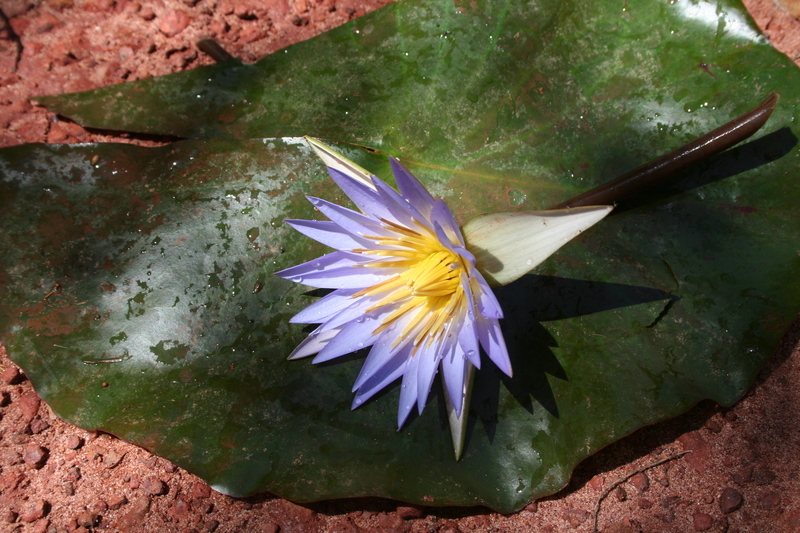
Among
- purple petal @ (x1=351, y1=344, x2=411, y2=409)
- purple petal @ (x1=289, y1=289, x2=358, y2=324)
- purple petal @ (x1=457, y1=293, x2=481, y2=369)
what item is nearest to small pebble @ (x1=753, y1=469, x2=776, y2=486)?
purple petal @ (x1=457, y1=293, x2=481, y2=369)

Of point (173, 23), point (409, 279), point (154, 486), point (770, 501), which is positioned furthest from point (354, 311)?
point (173, 23)

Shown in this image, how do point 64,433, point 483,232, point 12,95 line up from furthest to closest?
point 12,95, point 64,433, point 483,232

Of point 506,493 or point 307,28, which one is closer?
point 506,493

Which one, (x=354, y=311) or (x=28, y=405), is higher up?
(x=354, y=311)

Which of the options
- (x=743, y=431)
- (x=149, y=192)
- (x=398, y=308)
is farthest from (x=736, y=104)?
(x=149, y=192)

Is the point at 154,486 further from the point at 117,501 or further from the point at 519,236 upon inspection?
the point at 519,236

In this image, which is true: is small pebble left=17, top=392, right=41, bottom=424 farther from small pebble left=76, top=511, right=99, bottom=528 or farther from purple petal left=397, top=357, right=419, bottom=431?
purple petal left=397, top=357, right=419, bottom=431

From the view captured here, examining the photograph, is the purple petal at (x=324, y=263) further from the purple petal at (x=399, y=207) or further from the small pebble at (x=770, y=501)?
the small pebble at (x=770, y=501)

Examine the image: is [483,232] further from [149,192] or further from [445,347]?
[149,192]
